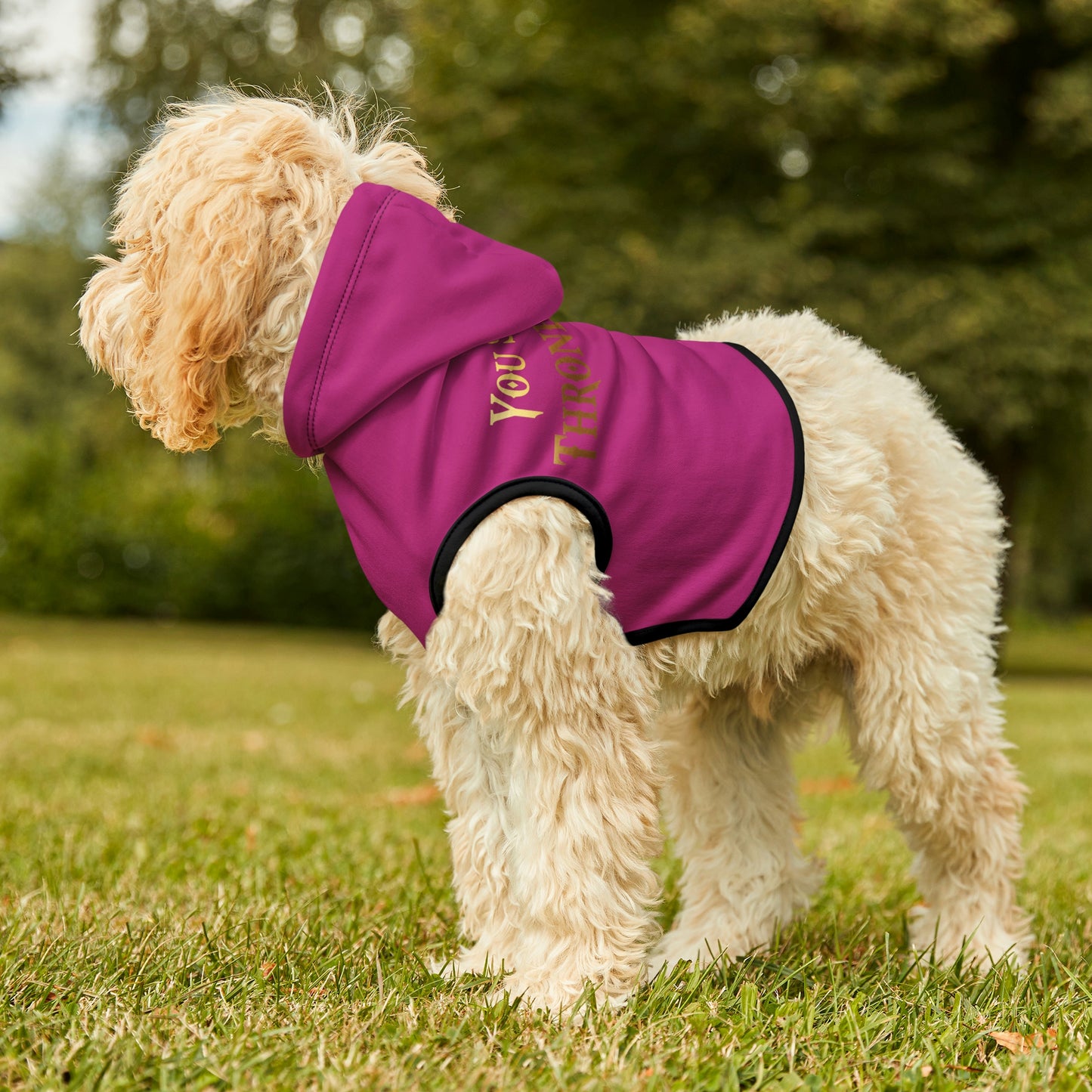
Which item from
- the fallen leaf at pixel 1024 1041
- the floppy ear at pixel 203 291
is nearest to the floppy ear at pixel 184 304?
the floppy ear at pixel 203 291

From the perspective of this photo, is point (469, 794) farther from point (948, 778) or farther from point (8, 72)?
point (8, 72)

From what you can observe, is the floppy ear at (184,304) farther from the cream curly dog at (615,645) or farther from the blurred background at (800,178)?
the blurred background at (800,178)

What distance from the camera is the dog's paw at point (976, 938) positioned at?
3.20m

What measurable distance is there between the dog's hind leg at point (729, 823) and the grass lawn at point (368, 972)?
141mm

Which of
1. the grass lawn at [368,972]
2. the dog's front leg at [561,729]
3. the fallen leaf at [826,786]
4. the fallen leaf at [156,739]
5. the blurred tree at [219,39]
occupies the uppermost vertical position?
the blurred tree at [219,39]

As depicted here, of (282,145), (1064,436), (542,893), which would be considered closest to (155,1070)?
(542,893)

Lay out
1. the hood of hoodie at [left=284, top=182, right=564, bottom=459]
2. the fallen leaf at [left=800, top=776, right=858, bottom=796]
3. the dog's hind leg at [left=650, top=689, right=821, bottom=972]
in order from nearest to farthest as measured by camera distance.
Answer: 1. the hood of hoodie at [left=284, top=182, right=564, bottom=459]
2. the dog's hind leg at [left=650, top=689, right=821, bottom=972]
3. the fallen leaf at [left=800, top=776, right=858, bottom=796]

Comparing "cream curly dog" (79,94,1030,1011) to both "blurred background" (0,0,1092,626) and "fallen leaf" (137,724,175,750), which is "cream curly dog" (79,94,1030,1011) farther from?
"blurred background" (0,0,1092,626)

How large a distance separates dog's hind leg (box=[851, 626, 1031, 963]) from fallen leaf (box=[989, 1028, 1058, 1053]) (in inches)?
15.9

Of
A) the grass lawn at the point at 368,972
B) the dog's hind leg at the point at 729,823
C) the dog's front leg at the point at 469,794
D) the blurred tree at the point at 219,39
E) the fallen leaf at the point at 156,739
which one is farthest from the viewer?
the blurred tree at the point at 219,39

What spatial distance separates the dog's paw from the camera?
3.20 meters

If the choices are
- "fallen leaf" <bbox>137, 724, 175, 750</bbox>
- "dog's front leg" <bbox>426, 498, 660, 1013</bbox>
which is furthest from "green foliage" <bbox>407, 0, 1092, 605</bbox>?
"dog's front leg" <bbox>426, 498, 660, 1013</bbox>

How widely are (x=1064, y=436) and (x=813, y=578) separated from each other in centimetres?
1575

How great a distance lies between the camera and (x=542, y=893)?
2.58 metres
